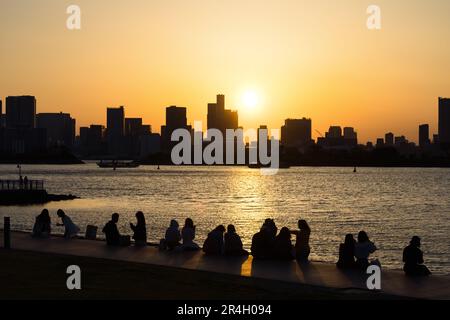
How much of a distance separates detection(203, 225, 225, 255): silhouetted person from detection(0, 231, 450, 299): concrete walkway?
1.45 ft

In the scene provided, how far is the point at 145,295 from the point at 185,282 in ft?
6.50

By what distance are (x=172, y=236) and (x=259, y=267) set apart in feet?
15.4

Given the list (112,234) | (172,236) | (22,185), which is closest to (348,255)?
(172,236)

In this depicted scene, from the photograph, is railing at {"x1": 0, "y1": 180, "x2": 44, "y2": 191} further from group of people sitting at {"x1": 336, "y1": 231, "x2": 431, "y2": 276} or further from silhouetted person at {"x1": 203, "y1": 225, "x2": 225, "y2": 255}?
group of people sitting at {"x1": 336, "y1": 231, "x2": 431, "y2": 276}

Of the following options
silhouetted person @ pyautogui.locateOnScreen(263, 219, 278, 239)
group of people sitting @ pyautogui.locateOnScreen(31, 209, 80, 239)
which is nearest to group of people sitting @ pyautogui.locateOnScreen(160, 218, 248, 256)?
silhouetted person @ pyautogui.locateOnScreen(263, 219, 278, 239)

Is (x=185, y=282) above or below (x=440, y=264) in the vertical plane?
above

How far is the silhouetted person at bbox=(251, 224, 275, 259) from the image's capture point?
73.0ft

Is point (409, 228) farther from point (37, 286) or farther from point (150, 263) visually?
point (37, 286)

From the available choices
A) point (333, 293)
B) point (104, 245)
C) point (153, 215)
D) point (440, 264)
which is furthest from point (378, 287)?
point (153, 215)

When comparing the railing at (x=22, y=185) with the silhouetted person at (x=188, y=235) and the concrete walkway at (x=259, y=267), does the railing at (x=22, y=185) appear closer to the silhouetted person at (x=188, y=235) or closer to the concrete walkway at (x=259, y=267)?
the concrete walkway at (x=259, y=267)

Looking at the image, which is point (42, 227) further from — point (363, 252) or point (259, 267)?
point (363, 252)

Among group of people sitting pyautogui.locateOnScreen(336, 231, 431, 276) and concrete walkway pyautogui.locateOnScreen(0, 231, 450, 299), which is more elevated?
group of people sitting pyautogui.locateOnScreen(336, 231, 431, 276)
